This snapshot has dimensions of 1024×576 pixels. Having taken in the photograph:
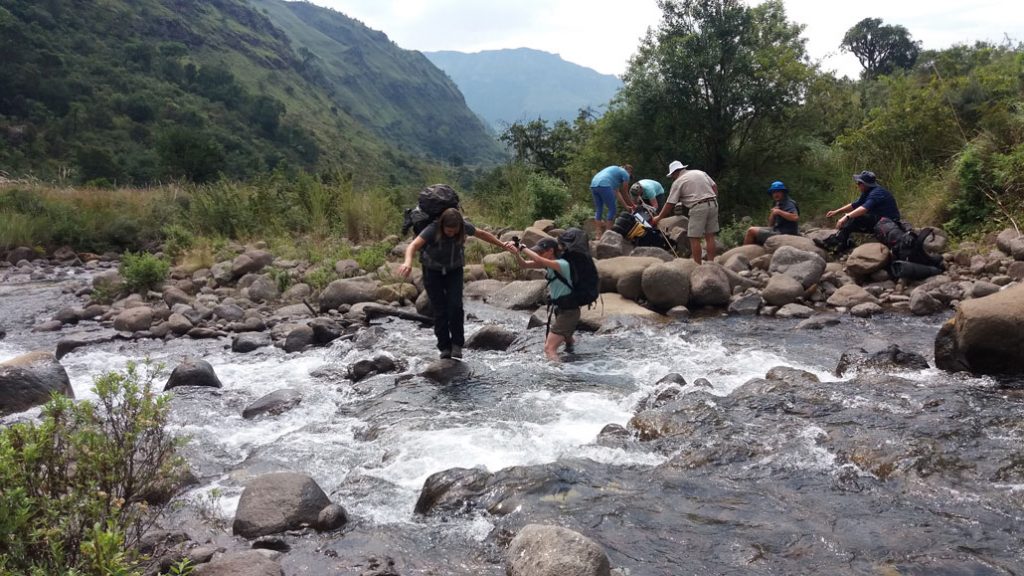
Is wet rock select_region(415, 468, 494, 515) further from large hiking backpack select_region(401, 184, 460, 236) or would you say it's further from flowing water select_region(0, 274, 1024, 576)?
large hiking backpack select_region(401, 184, 460, 236)

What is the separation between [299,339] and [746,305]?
20.1ft

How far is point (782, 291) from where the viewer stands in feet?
33.1

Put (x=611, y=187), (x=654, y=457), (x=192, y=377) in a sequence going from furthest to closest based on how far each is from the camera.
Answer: (x=611, y=187)
(x=192, y=377)
(x=654, y=457)

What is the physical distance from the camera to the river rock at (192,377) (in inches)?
289

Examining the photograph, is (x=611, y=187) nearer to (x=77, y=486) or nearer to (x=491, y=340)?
(x=491, y=340)

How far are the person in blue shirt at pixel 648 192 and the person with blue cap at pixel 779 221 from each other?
1772mm

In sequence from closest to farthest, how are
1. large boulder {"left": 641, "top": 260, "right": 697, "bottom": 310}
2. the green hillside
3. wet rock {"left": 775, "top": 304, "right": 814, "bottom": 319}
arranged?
1. wet rock {"left": 775, "top": 304, "right": 814, "bottom": 319}
2. large boulder {"left": 641, "top": 260, "right": 697, "bottom": 310}
3. the green hillside

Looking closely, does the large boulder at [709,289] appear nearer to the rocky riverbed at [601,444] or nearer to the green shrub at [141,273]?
the rocky riverbed at [601,444]

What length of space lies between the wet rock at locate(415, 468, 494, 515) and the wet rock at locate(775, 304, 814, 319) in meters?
6.25

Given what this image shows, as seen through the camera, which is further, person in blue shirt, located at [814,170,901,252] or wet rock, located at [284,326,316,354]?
person in blue shirt, located at [814,170,901,252]

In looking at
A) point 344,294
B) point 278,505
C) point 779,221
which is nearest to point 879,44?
point 779,221

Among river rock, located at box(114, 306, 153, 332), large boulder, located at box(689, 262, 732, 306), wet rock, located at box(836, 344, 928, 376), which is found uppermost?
large boulder, located at box(689, 262, 732, 306)

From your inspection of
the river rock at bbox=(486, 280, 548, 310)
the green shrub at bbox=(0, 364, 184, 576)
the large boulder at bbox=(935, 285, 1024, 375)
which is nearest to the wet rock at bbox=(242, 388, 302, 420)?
the green shrub at bbox=(0, 364, 184, 576)

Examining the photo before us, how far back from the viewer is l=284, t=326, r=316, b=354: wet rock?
8930 millimetres
